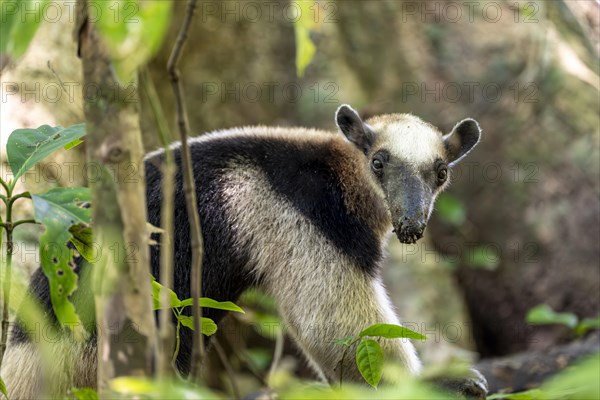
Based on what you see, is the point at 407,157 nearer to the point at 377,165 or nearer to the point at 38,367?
the point at 377,165

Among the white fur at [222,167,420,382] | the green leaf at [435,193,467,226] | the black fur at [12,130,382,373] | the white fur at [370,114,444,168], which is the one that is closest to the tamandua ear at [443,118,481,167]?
the white fur at [370,114,444,168]

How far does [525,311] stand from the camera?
27.4ft

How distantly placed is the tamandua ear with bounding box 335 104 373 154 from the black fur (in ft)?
0.84

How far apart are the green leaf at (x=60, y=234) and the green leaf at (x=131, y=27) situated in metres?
0.86

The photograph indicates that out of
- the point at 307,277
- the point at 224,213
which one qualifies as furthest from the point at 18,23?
the point at 307,277

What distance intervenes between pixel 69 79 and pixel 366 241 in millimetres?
3723

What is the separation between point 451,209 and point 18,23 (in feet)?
24.3

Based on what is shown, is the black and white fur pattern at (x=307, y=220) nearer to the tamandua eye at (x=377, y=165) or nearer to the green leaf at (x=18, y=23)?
the tamandua eye at (x=377, y=165)

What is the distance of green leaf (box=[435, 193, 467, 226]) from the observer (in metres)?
8.71

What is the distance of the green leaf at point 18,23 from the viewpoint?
167cm

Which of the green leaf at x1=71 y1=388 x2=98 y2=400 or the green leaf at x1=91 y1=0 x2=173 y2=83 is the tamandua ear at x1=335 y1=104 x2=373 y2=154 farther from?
the green leaf at x1=91 y1=0 x2=173 y2=83

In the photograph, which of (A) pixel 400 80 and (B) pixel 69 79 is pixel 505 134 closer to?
(A) pixel 400 80

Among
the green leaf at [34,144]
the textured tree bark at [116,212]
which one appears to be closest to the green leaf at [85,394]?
the textured tree bark at [116,212]

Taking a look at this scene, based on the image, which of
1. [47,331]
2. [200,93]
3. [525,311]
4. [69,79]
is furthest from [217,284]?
[525,311]
